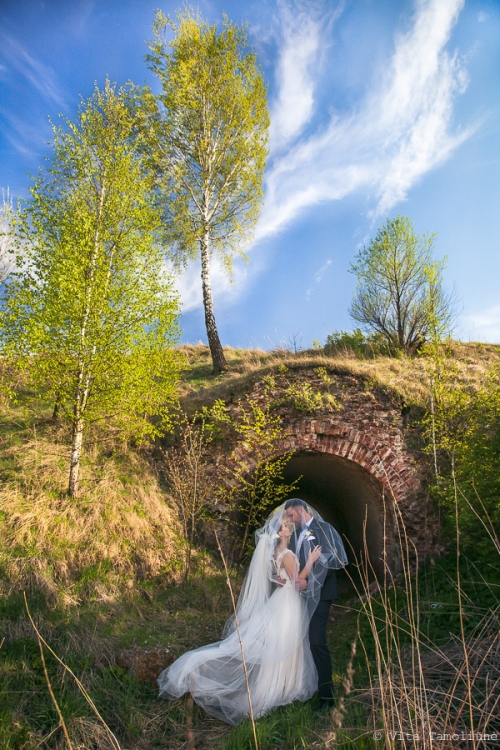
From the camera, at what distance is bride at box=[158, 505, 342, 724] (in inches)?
183

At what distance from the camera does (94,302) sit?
325 inches

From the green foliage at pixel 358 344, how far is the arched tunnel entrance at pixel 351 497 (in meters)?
4.65

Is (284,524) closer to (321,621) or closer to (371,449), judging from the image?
(321,621)

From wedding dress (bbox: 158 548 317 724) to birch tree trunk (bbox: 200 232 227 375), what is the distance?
971 cm

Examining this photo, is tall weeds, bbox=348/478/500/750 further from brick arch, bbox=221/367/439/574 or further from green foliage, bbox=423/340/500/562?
brick arch, bbox=221/367/439/574

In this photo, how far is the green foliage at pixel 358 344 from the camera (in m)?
14.8

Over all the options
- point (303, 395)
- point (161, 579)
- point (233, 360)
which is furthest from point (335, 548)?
point (233, 360)

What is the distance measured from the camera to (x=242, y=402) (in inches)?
372

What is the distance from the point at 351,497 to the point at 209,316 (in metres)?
7.75

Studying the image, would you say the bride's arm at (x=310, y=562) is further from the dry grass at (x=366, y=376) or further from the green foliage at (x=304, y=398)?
the dry grass at (x=366, y=376)

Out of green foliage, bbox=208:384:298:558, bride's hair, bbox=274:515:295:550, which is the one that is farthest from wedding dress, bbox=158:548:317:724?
green foliage, bbox=208:384:298:558

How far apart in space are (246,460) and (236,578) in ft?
6.85

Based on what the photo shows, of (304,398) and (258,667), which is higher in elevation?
(304,398)

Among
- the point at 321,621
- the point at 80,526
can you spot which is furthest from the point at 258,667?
the point at 80,526
